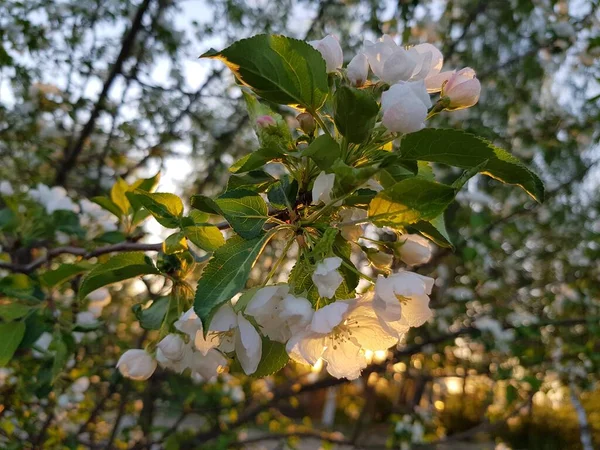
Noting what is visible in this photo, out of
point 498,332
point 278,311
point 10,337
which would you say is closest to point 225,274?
point 278,311

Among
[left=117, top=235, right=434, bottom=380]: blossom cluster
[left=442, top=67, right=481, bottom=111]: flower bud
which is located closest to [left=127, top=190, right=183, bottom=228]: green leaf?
[left=117, top=235, right=434, bottom=380]: blossom cluster

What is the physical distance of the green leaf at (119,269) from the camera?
31.0 inches

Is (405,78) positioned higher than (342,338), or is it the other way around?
(405,78)

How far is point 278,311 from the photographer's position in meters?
0.64

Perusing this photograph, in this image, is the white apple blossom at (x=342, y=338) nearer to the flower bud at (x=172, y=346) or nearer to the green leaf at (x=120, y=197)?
the flower bud at (x=172, y=346)

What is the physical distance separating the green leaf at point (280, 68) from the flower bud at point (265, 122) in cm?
3

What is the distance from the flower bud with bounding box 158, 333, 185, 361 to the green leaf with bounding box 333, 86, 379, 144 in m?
0.35


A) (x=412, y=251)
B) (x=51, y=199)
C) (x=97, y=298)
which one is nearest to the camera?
(x=412, y=251)

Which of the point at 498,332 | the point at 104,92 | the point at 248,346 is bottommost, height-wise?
the point at 248,346

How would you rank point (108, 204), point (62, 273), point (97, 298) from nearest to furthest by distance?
Result: 1. point (62, 273)
2. point (108, 204)
3. point (97, 298)

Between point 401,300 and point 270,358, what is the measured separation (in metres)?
0.18

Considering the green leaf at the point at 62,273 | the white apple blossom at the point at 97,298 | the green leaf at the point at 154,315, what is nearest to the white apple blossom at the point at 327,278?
the green leaf at the point at 154,315

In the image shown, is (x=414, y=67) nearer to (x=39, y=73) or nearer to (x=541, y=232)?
(x=39, y=73)

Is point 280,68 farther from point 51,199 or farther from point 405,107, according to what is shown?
point 51,199
